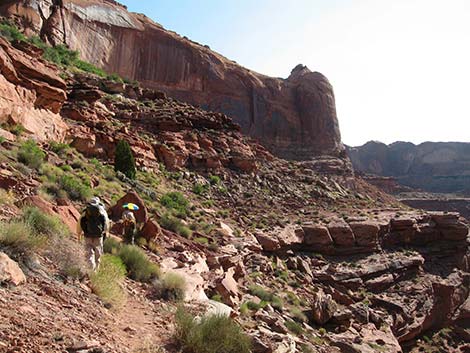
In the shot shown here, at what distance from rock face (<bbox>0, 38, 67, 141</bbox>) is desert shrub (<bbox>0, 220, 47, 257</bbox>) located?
35.7ft

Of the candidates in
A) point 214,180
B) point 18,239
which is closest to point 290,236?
point 214,180

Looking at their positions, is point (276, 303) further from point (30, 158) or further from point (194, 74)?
point (194, 74)

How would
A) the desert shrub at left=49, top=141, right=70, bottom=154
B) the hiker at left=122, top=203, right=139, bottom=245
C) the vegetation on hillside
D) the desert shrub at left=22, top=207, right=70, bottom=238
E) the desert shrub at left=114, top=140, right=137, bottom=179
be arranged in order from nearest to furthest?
1. the desert shrub at left=22, top=207, right=70, bottom=238
2. the hiker at left=122, top=203, right=139, bottom=245
3. the desert shrub at left=49, top=141, right=70, bottom=154
4. the desert shrub at left=114, top=140, right=137, bottom=179
5. the vegetation on hillside

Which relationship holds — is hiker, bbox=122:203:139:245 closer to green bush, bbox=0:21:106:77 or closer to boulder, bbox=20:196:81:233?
boulder, bbox=20:196:81:233

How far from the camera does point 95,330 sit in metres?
4.67

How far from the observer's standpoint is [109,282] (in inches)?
243

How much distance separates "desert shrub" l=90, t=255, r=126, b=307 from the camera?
5805 mm

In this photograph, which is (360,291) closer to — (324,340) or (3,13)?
(324,340)

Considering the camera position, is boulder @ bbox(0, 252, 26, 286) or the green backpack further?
the green backpack

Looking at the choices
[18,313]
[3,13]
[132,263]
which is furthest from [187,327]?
[3,13]

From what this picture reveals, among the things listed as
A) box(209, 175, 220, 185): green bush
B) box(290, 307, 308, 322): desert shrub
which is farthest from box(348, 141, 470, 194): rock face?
box(290, 307, 308, 322): desert shrub

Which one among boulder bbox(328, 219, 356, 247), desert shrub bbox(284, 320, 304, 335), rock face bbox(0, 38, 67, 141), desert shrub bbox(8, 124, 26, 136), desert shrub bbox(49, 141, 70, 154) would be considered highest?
rock face bbox(0, 38, 67, 141)

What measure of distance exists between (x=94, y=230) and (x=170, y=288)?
6.02 feet

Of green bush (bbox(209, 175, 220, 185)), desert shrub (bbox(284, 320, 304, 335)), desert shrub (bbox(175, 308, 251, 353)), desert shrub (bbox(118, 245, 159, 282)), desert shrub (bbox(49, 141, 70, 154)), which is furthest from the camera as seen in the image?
green bush (bbox(209, 175, 220, 185))
